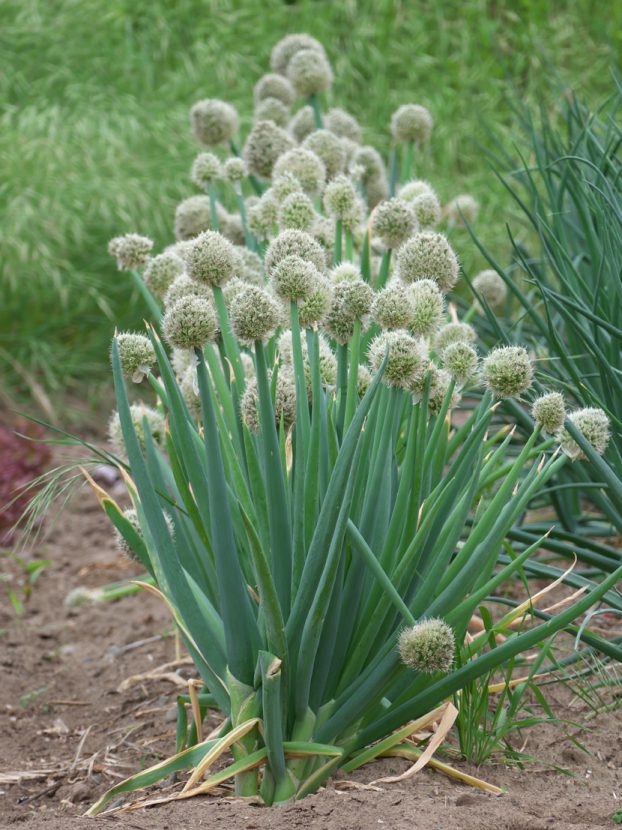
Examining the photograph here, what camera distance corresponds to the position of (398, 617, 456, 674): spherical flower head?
1628 millimetres

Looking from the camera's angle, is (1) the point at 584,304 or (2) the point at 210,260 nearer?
(2) the point at 210,260

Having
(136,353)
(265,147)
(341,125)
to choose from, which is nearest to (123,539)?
(136,353)

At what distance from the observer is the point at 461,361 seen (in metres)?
1.81

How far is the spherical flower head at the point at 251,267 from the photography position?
7.69 ft

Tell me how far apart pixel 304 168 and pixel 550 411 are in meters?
0.92

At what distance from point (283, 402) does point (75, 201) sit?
11.6 ft

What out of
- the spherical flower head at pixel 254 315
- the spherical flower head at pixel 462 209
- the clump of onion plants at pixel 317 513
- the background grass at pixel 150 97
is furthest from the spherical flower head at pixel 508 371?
the background grass at pixel 150 97

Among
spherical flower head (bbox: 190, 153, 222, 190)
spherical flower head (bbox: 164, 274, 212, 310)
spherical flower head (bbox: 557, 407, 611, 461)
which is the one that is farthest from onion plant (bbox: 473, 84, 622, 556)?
spherical flower head (bbox: 190, 153, 222, 190)

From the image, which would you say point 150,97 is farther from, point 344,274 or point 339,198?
point 344,274

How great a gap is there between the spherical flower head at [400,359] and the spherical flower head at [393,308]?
31 millimetres

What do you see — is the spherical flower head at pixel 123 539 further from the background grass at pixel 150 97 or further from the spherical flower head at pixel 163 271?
the background grass at pixel 150 97

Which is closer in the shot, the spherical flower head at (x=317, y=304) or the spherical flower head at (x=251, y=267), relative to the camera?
the spherical flower head at (x=317, y=304)

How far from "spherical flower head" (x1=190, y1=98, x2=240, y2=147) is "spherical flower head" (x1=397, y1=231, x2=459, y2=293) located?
108 centimetres

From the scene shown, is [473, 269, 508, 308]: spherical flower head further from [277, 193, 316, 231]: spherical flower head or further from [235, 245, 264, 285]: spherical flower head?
[277, 193, 316, 231]: spherical flower head
